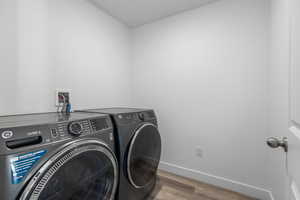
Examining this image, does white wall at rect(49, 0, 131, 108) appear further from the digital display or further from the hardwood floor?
the hardwood floor

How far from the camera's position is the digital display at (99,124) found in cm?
78

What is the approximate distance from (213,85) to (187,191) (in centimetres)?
118

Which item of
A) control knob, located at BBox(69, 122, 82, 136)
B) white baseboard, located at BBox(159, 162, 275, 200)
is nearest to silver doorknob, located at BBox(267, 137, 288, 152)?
control knob, located at BBox(69, 122, 82, 136)

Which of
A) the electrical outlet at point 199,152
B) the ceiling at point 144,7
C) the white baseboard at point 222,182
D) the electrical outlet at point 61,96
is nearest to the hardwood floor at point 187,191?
the white baseboard at point 222,182

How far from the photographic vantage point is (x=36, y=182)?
49 cm

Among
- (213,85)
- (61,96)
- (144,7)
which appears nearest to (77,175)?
(61,96)

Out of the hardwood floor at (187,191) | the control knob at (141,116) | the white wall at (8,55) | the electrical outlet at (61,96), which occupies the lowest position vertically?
the hardwood floor at (187,191)

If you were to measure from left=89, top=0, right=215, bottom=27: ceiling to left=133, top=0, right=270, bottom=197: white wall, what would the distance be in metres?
0.09

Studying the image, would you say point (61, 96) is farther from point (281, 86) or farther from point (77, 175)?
point (281, 86)

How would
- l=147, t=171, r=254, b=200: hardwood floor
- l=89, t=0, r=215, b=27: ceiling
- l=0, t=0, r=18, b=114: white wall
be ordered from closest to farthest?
l=0, t=0, r=18, b=114: white wall
l=147, t=171, r=254, b=200: hardwood floor
l=89, t=0, r=215, b=27: ceiling

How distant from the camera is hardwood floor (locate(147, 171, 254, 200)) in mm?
1297

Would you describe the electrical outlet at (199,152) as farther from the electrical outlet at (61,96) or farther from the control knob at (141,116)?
the electrical outlet at (61,96)

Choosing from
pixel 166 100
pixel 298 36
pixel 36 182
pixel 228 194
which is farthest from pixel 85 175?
pixel 228 194

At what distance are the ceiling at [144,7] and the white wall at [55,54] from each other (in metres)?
0.12
